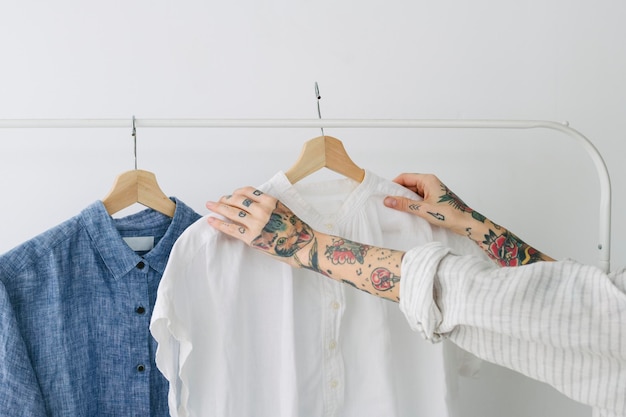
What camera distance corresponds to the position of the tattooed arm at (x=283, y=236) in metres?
1.07

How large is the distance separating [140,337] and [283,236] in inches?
12.1

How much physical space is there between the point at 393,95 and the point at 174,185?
0.57 m

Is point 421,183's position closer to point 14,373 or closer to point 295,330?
point 295,330

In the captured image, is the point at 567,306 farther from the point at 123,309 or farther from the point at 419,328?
the point at 123,309

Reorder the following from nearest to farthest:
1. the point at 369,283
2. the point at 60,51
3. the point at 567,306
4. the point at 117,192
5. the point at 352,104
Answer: the point at 567,306, the point at 369,283, the point at 117,192, the point at 60,51, the point at 352,104

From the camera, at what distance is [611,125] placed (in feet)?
5.66

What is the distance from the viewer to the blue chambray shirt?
3.49 ft

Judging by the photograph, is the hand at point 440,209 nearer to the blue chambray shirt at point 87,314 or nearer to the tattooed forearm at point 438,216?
the tattooed forearm at point 438,216

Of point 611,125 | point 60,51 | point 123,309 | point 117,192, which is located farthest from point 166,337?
point 611,125

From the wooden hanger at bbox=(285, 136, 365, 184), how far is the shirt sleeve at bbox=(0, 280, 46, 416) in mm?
512

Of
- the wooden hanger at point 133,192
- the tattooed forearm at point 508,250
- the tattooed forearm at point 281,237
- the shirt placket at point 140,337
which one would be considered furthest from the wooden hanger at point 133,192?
the tattooed forearm at point 508,250

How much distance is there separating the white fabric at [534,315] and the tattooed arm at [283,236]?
151 mm

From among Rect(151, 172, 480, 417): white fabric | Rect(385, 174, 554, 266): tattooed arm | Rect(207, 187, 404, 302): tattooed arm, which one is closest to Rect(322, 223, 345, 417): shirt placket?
Rect(151, 172, 480, 417): white fabric

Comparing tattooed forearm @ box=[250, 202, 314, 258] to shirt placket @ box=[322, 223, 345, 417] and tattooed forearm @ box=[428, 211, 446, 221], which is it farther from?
tattooed forearm @ box=[428, 211, 446, 221]
